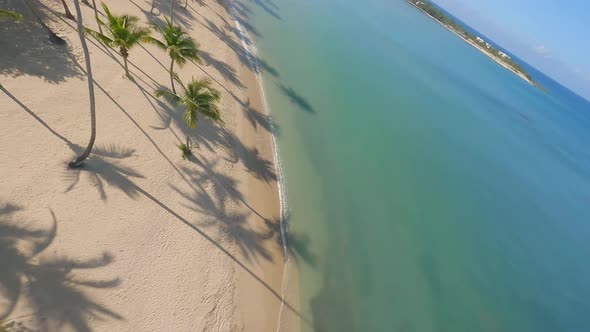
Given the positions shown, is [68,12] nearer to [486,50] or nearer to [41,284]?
[41,284]

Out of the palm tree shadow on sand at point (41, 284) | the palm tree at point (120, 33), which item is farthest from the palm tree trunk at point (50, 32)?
the palm tree shadow on sand at point (41, 284)

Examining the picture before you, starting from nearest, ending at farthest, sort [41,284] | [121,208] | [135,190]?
[41,284]
[121,208]
[135,190]

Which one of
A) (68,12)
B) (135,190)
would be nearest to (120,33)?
(68,12)

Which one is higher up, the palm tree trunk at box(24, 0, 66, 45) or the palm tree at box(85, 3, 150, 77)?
the palm tree at box(85, 3, 150, 77)

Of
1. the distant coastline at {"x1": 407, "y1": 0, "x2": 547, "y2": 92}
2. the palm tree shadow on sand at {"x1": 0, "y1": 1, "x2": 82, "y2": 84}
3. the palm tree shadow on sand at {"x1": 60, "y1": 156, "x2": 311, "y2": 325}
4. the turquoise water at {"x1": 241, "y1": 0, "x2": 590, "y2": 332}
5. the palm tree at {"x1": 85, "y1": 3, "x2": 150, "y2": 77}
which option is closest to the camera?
the palm tree shadow on sand at {"x1": 60, "y1": 156, "x2": 311, "y2": 325}

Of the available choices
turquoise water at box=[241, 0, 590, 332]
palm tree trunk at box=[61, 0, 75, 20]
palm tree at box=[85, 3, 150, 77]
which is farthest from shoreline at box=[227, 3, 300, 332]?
palm tree trunk at box=[61, 0, 75, 20]

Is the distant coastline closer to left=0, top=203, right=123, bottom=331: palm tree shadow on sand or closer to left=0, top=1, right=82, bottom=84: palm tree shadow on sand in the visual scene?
left=0, top=1, right=82, bottom=84: palm tree shadow on sand
